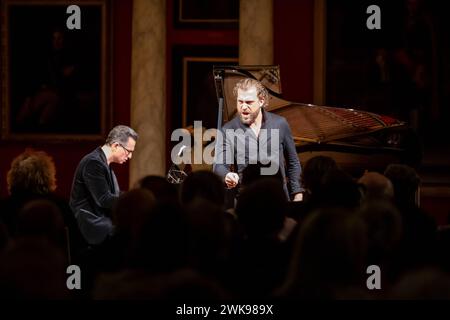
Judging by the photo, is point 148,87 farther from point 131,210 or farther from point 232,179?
point 131,210

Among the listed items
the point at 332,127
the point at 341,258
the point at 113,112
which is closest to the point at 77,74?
the point at 113,112

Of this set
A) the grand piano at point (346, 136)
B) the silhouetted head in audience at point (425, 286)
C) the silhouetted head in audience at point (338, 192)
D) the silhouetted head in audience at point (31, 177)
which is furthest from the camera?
the grand piano at point (346, 136)

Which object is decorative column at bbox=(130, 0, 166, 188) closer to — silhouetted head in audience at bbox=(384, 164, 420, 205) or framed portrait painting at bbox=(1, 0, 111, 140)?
framed portrait painting at bbox=(1, 0, 111, 140)

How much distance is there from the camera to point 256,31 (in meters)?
9.04

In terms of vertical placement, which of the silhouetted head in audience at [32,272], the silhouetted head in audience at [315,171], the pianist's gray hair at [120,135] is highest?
the pianist's gray hair at [120,135]

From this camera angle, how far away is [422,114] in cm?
943

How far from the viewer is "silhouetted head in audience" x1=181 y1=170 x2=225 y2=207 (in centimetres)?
384

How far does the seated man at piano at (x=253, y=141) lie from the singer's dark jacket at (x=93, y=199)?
76 centimetres

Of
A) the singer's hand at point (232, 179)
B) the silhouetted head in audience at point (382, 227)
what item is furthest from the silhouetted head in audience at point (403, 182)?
the singer's hand at point (232, 179)

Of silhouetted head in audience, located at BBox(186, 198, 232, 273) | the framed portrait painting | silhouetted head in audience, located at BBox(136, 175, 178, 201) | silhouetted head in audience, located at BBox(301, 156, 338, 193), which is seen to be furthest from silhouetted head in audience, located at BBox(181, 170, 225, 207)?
the framed portrait painting

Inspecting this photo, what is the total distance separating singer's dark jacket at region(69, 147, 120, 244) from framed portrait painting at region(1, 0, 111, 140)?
4.30 metres

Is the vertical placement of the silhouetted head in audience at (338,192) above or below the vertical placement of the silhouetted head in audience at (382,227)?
above

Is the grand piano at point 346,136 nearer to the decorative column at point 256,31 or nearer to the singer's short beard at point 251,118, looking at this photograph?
the singer's short beard at point 251,118

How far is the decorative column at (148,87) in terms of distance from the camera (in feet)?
29.9
